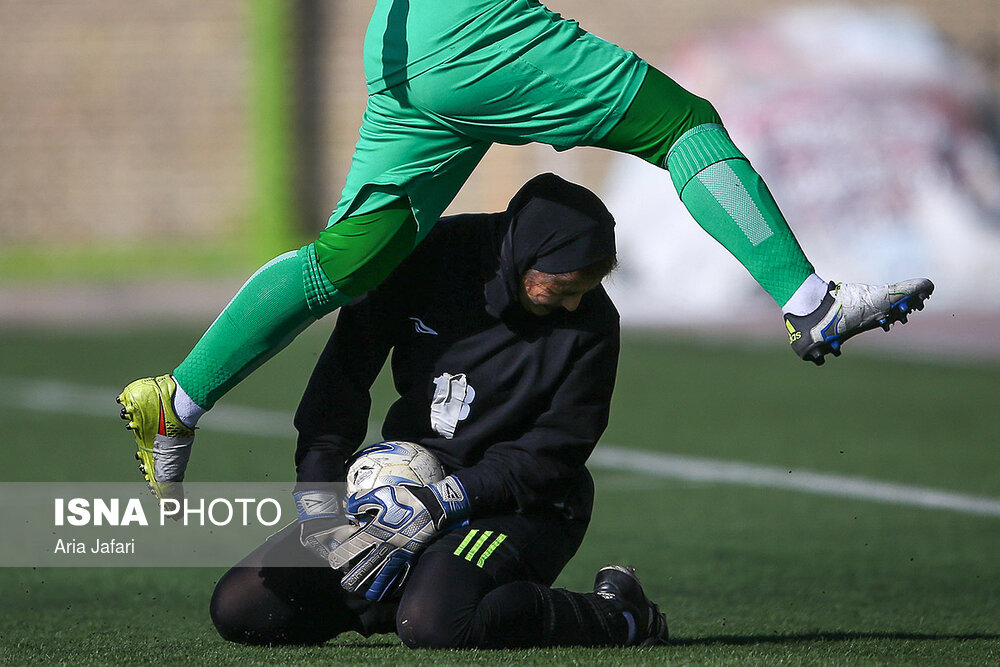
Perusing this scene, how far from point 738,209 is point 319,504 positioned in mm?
1414

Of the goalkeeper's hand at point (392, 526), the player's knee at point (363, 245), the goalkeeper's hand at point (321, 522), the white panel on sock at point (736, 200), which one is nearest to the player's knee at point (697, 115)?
the white panel on sock at point (736, 200)

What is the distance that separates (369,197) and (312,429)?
0.72 metres

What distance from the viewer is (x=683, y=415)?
30.5 ft

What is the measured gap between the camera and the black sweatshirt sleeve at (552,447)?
4078 millimetres

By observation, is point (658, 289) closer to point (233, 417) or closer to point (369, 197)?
point (233, 417)

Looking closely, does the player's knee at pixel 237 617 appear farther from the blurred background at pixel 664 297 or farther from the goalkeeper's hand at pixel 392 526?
the goalkeeper's hand at pixel 392 526

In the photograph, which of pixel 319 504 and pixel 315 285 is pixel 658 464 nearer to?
pixel 319 504

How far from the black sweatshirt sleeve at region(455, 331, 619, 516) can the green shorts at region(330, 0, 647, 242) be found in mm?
593

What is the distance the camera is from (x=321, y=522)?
163 inches

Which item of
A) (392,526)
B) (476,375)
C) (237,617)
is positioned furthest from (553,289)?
(237,617)

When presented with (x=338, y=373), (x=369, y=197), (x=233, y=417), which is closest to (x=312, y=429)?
(x=338, y=373)

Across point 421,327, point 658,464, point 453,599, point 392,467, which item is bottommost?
point 658,464

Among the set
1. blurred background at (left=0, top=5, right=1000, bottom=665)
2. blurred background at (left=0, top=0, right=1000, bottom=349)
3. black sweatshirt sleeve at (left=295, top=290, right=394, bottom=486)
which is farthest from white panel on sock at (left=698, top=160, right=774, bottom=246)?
blurred background at (left=0, top=0, right=1000, bottom=349)

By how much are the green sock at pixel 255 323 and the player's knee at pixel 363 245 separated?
0.05m
